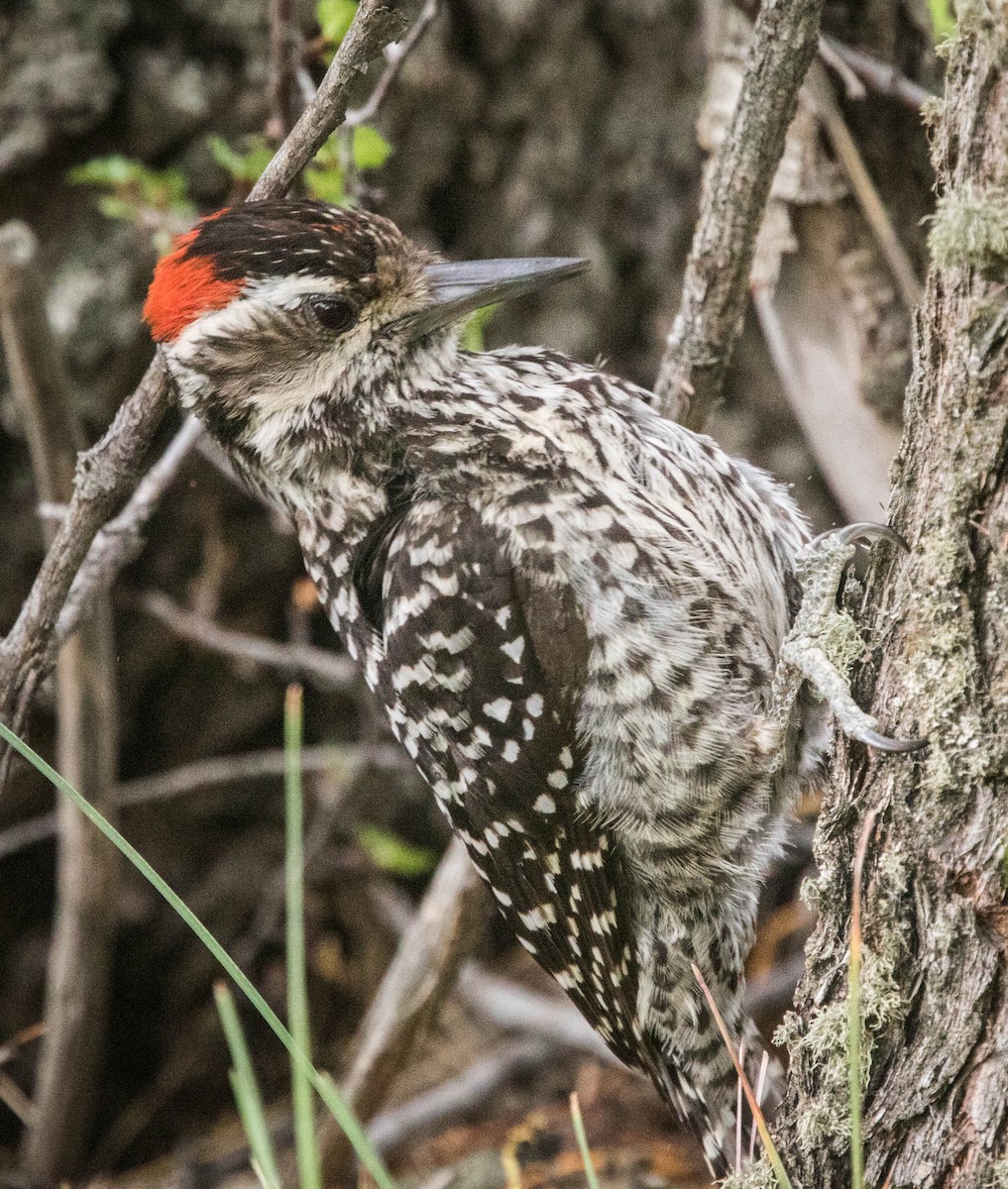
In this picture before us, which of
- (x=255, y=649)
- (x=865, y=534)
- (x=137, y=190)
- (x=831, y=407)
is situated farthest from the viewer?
(x=255, y=649)

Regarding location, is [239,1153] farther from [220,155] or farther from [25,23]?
[25,23]

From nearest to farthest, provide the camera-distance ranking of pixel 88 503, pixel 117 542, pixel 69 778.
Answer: pixel 88 503 < pixel 117 542 < pixel 69 778

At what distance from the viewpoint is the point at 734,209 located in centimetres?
222

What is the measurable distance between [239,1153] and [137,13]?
10.5ft

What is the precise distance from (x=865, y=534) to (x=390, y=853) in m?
2.18

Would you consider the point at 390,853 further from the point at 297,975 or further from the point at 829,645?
the point at 297,975

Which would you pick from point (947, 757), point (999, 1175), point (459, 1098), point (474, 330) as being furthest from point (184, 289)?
point (459, 1098)

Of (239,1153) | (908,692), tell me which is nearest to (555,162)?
(908,692)

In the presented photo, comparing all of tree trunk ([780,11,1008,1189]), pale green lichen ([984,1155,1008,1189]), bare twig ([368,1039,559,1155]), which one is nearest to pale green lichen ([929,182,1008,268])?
tree trunk ([780,11,1008,1189])

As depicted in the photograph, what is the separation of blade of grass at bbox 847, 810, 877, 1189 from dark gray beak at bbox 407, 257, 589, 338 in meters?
1.10

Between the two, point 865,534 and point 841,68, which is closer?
point 865,534

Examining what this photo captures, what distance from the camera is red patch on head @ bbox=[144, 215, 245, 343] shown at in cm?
217

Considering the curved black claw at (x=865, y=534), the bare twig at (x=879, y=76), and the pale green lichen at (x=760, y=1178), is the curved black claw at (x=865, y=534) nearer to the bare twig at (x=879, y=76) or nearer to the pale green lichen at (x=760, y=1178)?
the pale green lichen at (x=760, y=1178)

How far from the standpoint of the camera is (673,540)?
83.5 inches
